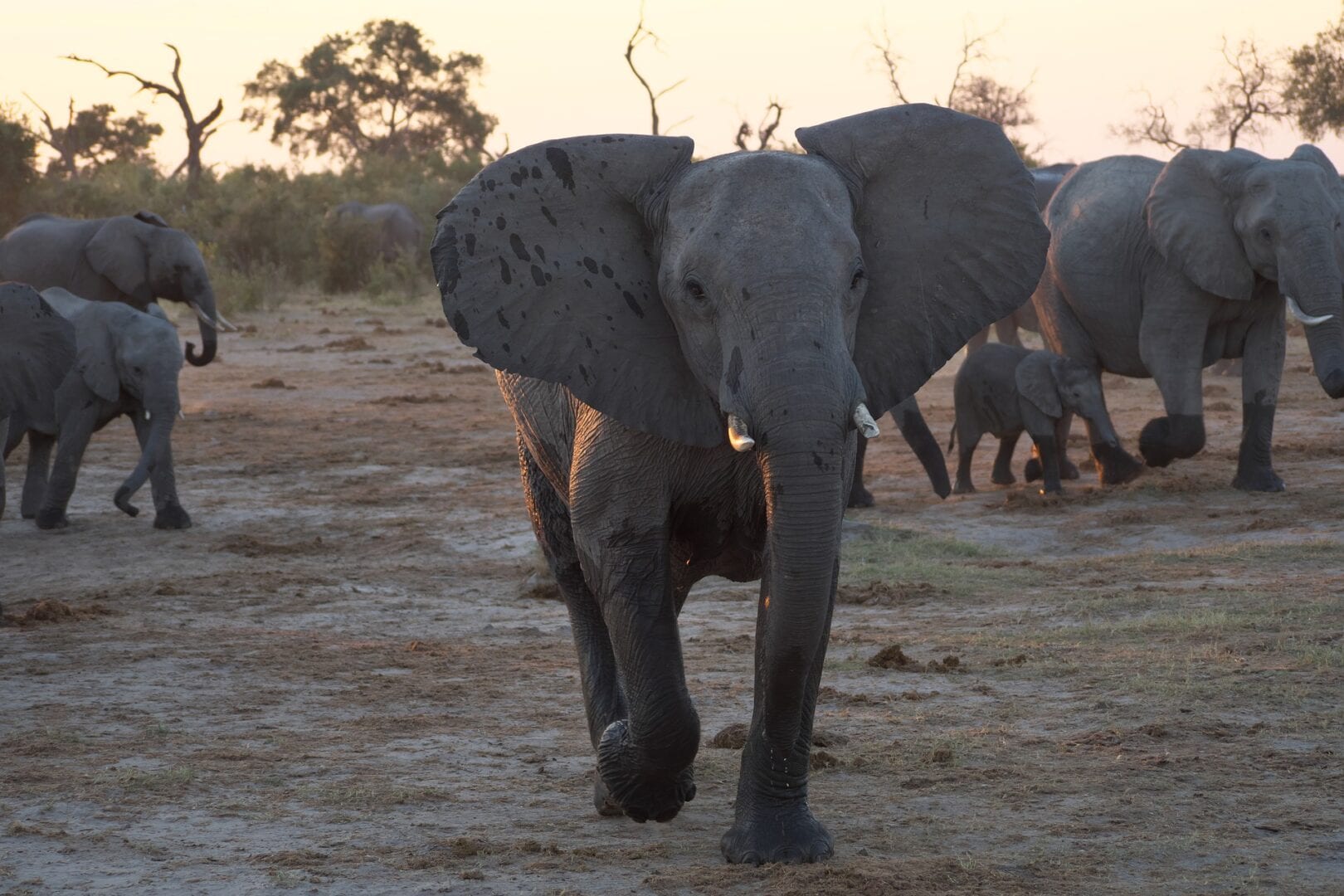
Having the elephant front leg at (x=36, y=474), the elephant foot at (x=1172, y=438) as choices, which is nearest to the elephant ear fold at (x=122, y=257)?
the elephant front leg at (x=36, y=474)

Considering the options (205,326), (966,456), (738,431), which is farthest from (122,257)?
(738,431)

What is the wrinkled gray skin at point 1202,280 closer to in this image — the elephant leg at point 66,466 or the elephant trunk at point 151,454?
the elephant trunk at point 151,454

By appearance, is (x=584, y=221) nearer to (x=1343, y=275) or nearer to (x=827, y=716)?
(x=827, y=716)

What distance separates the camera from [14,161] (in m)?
23.9

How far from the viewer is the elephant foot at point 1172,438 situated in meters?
10.4

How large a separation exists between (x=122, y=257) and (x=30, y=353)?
5.91 metres

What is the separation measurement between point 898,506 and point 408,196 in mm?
26681

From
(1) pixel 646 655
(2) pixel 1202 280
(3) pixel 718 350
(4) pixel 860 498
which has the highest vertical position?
(2) pixel 1202 280

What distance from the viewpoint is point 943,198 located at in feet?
13.2

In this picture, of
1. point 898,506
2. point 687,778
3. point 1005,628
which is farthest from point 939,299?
point 898,506

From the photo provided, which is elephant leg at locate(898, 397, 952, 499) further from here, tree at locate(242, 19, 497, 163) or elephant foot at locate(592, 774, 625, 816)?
tree at locate(242, 19, 497, 163)

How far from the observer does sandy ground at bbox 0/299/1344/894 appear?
388 cm

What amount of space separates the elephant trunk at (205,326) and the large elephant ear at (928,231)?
8548 millimetres

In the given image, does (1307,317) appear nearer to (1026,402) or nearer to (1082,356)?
(1026,402)
